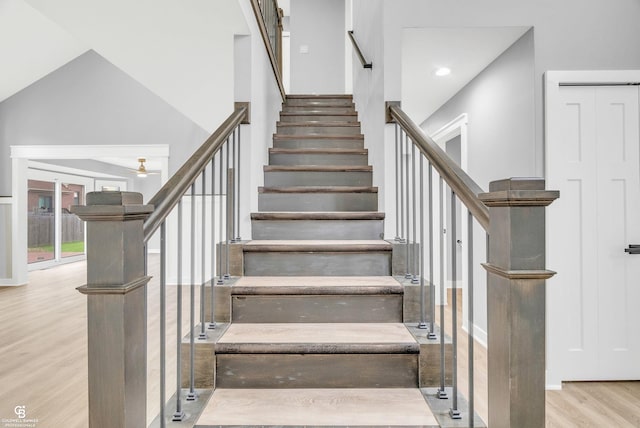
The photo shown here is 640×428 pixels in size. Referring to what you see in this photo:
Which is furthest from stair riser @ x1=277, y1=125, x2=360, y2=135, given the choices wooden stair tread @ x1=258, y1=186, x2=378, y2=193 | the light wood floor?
the light wood floor

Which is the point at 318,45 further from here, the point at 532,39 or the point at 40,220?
the point at 40,220

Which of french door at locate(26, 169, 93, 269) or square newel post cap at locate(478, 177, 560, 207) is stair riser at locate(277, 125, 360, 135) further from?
french door at locate(26, 169, 93, 269)

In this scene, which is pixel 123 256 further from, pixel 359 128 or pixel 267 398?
pixel 359 128

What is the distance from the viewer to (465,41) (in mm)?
2617

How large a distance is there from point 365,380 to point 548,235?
166 cm

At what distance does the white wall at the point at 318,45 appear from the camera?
6.59 m

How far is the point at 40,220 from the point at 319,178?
7.05m

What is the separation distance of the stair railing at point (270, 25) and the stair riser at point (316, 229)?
144 cm

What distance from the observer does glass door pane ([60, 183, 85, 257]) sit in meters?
8.15

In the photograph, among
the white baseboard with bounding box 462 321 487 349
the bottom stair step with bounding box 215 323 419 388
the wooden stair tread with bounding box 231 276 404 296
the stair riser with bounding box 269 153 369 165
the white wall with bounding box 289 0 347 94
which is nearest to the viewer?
the bottom stair step with bounding box 215 323 419 388

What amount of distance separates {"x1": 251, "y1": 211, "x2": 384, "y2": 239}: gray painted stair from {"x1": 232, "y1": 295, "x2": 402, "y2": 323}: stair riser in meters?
0.69

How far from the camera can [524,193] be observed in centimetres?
95

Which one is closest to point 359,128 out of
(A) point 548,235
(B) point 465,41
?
(B) point 465,41

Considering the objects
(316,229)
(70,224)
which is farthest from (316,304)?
(70,224)
